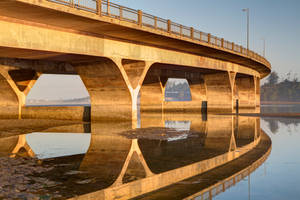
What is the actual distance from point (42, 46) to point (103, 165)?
12355 millimetres

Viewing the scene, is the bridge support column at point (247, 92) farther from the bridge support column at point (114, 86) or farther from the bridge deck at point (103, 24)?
the bridge support column at point (114, 86)

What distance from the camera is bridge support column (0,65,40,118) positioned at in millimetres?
33719

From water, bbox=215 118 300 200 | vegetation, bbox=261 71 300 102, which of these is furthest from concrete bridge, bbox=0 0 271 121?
vegetation, bbox=261 71 300 102

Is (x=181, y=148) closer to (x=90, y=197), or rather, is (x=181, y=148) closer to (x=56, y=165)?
(x=56, y=165)

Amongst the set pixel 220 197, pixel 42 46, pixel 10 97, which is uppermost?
pixel 42 46

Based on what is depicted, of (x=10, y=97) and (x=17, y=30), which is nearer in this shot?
(x=17, y=30)

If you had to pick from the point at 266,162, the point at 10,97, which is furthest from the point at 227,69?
the point at 266,162

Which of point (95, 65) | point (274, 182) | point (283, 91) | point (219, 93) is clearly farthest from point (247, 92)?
point (283, 91)

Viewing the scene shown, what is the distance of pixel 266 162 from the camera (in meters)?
10.9

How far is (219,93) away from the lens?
46.9 meters

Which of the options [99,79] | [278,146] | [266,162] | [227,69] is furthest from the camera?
[227,69]

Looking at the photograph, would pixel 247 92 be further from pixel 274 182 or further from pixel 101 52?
pixel 274 182

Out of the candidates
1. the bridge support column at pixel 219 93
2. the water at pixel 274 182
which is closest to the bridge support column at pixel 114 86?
the water at pixel 274 182

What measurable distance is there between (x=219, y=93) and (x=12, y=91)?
28049 millimetres
